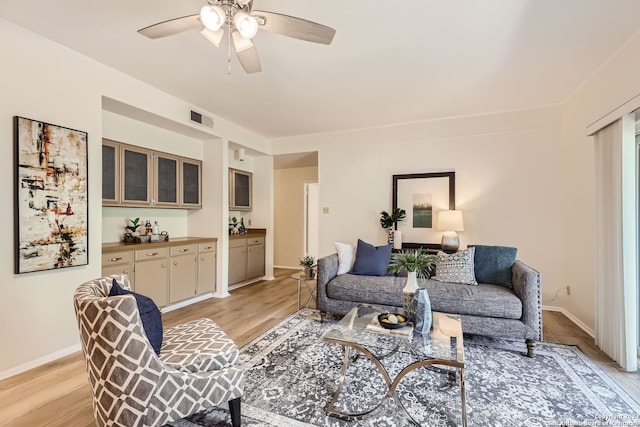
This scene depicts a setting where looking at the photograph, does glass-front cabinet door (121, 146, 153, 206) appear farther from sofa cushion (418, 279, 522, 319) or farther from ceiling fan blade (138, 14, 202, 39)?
sofa cushion (418, 279, 522, 319)

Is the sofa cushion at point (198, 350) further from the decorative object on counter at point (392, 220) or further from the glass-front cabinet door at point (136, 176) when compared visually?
the decorative object on counter at point (392, 220)

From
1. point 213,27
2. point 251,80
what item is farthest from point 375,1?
point 251,80

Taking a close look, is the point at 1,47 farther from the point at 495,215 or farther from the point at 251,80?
the point at 495,215

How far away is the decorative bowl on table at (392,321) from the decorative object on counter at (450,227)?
201 centimetres

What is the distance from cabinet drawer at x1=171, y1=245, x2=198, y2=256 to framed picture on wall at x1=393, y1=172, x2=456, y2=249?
296 cm

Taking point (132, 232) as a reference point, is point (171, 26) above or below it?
above

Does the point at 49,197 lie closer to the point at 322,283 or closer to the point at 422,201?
the point at 322,283

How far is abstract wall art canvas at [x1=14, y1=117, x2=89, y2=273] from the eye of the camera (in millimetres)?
2217

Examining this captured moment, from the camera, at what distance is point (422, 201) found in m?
4.30

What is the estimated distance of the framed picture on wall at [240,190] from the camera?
4.96 meters

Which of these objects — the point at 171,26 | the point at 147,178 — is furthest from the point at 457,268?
the point at 147,178

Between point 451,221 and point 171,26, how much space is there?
3.55 meters

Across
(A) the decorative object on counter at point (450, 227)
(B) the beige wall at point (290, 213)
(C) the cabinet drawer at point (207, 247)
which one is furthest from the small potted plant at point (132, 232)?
(A) the decorative object on counter at point (450, 227)

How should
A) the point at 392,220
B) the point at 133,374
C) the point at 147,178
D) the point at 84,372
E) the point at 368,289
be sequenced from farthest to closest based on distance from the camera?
the point at 392,220 → the point at 147,178 → the point at 368,289 → the point at 84,372 → the point at 133,374
